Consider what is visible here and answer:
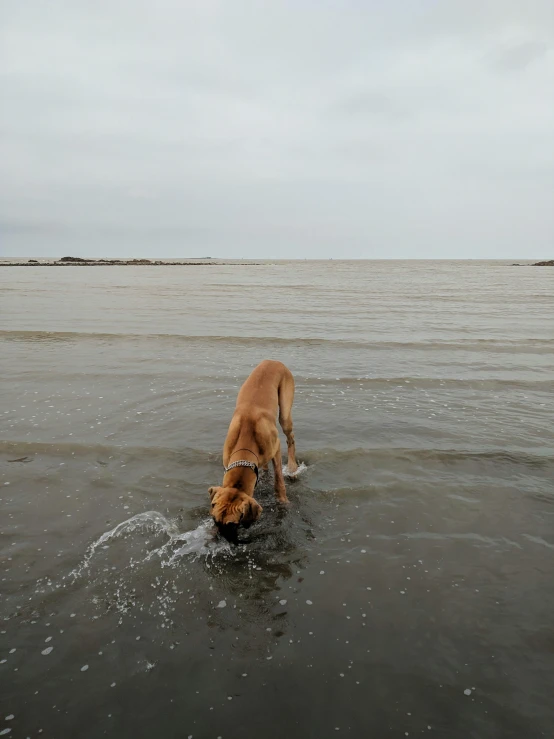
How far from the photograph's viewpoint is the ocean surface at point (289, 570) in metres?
3.23

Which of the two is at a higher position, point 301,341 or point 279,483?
point 301,341

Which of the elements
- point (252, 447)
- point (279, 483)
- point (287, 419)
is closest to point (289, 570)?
point (279, 483)

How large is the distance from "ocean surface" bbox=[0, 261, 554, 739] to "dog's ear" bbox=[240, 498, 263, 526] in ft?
1.63

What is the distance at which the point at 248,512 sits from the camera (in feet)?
15.4

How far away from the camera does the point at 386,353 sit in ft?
47.7

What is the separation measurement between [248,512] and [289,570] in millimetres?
736

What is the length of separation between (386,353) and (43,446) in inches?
414

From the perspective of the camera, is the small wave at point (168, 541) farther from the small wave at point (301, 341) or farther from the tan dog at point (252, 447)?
the small wave at point (301, 341)

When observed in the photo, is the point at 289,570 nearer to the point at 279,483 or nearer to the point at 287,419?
the point at 279,483

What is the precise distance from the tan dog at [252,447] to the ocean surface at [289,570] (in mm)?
531

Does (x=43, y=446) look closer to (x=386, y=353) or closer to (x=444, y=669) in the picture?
(x=444, y=669)

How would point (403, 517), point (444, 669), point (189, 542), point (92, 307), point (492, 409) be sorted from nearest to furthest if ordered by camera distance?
point (444, 669) < point (189, 542) < point (403, 517) < point (492, 409) < point (92, 307)

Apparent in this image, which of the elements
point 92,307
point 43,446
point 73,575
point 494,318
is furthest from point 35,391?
point 494,318

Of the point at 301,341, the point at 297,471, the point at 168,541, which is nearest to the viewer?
the point at 168,541
